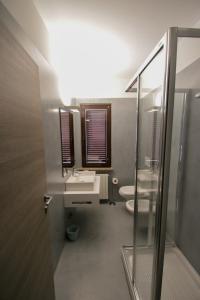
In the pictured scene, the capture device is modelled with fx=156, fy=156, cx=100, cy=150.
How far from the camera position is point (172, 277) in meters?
1.57

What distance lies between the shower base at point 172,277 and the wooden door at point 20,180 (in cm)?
83

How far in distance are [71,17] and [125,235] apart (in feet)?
8.68

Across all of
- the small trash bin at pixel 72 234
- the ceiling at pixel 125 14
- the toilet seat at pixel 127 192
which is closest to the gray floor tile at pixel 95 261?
the small trash bin at pixel 72 234

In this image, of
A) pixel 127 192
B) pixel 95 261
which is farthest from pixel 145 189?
pixel 127 192

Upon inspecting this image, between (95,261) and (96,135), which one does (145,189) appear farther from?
(96,135)

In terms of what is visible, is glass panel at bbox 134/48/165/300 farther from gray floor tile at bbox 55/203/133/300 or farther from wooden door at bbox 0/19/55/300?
wooden door at bbox 0/19/55/300

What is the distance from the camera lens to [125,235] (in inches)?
89.1

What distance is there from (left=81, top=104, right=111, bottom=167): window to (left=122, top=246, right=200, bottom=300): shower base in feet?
5.60

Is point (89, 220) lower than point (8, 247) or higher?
lower

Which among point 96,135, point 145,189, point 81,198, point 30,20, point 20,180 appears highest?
point 30,20

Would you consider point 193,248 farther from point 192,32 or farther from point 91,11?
point 91,11

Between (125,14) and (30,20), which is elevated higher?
(125,14)

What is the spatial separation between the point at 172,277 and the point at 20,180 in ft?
5.83

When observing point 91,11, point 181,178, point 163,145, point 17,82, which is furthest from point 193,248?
point 91,11
